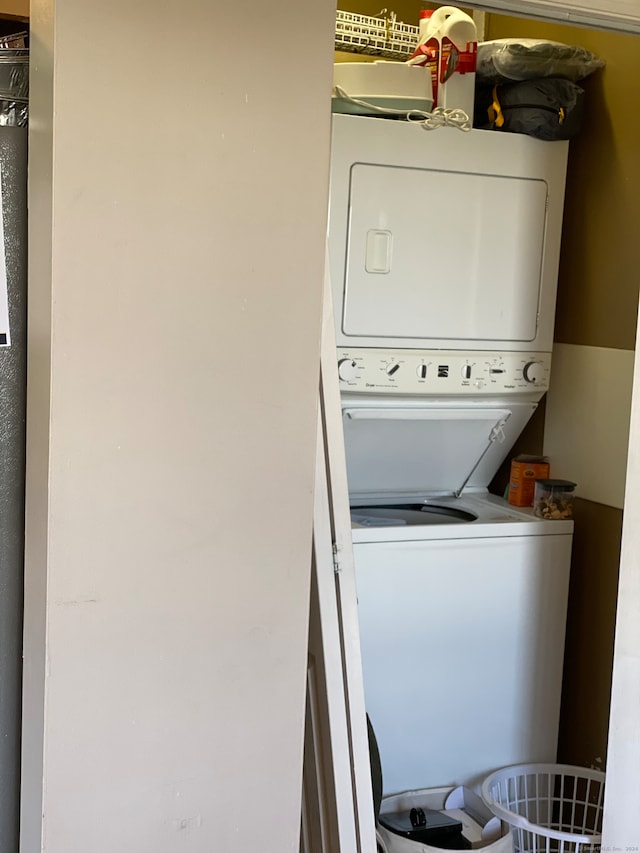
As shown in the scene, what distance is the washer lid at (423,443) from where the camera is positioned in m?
2.80

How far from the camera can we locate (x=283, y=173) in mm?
1391

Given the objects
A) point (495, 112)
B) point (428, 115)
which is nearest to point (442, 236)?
point (428, 115)

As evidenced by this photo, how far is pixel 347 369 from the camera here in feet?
8.75

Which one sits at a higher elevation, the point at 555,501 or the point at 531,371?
the point at 531,371

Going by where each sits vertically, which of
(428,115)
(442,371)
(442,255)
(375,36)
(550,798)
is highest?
(375,36)

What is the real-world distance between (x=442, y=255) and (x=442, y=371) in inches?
13.3

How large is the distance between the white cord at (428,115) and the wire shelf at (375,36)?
0.29 meters

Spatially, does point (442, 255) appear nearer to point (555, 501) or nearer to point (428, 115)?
point (428, 115)

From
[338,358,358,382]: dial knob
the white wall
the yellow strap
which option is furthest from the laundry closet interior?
the white wall

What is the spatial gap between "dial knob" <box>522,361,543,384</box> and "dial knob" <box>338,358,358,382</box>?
562 millimetres

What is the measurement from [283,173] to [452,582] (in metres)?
1.59

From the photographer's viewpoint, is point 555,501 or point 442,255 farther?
point 555,501

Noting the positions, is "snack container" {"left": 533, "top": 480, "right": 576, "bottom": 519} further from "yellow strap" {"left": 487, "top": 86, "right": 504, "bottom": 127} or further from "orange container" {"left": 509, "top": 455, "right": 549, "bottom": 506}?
"yellow strap" {"left": 487, "top": 86, "right": 504, "bottom": 127}

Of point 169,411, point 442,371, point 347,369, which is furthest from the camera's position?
point 442,371
